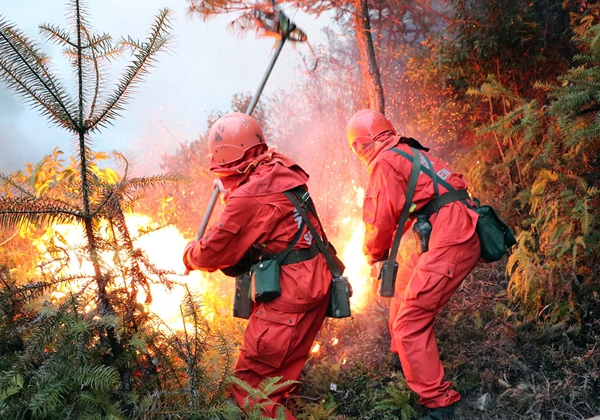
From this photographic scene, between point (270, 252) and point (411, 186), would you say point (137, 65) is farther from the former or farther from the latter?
point (411, 186)

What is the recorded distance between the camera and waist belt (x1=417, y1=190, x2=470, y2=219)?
391 cm

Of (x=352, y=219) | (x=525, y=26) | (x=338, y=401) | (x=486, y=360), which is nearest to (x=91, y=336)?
(x=338, y=401)

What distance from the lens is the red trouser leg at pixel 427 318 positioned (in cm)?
364

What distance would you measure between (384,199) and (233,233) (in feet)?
4.01

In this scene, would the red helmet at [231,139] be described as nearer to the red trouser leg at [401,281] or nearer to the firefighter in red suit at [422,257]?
the firefighter in red suit at [422,257]

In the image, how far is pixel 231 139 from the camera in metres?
3.65

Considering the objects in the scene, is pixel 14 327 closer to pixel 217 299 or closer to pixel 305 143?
pixel 217 299

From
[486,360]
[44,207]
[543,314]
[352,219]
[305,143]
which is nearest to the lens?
[44,207]

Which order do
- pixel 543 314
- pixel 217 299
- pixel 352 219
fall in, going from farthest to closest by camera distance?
1. pixel 352 219
2. pixel 217 299
3. pixel 543 314

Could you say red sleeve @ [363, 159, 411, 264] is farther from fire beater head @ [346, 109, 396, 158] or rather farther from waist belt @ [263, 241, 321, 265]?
waist belt @ [263, 241, 321, 265]

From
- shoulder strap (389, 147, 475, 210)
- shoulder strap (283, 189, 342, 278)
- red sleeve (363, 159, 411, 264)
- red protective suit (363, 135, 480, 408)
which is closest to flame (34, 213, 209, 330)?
shoulder strap (283, 189, 342, 278)

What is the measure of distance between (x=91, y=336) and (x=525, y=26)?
633cm

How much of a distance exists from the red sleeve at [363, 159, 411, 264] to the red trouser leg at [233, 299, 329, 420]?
2.74 ft

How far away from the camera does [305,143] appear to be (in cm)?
1093
